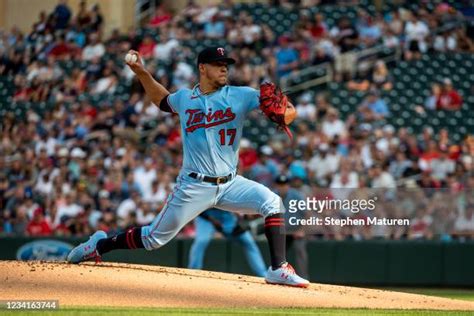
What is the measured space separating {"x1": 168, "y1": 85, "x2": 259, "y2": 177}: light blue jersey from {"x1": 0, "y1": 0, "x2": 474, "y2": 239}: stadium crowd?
368 centimetres

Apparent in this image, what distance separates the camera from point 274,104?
8.65 m

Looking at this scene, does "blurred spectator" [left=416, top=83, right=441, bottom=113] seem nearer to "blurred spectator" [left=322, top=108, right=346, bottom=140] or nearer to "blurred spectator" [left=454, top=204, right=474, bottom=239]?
"blurred spectator" [left=322, top=108, right=346, bottom=140]

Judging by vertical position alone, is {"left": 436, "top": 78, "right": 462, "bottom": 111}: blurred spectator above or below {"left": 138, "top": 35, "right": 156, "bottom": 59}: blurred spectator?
below

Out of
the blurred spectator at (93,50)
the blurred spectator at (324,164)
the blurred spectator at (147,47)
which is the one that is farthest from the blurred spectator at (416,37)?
the blurred spectator at (93,50)

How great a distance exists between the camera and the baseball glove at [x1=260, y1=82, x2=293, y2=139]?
8633 mm

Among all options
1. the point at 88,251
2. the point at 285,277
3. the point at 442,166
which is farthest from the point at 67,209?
the point at 285,277

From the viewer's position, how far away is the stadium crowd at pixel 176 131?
15.9 m

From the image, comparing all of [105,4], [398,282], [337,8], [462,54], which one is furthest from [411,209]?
[105,4]

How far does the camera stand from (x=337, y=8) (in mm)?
20672

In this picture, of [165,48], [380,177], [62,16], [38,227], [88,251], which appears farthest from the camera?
[62,16]

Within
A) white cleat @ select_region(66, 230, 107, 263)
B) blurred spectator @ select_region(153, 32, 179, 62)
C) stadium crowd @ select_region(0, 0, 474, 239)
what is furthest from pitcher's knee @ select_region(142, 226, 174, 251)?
blurred spectator @ select_region(153, 32, 179, 62)

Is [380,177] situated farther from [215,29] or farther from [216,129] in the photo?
[216,129]

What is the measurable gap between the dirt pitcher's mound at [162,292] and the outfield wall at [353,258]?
6386 millimetres

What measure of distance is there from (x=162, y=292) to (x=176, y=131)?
369 inches
